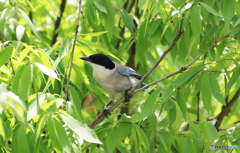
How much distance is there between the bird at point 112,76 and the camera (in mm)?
3342

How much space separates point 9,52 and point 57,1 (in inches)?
121

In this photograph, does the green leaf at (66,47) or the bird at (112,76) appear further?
the bird at (112,76)

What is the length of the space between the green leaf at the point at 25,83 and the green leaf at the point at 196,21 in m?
1.06

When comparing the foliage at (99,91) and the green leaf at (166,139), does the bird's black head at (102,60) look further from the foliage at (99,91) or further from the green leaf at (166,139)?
the green leaf at (166,139)

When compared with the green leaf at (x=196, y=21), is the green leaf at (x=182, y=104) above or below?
below

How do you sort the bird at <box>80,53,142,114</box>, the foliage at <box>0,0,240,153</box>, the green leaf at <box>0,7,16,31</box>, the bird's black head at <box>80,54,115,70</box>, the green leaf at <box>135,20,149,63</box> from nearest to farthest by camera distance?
the foliage at <box>0,0,240,153</box> < the green leaf at <box>0,7,16,31</box> < the green leaf at <box>135,20,149,63</box> < the bird's black head at <box>80,54,115,70</box> < the bird at <box>80,53,142,114</box>

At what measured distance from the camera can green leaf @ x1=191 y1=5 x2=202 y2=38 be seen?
1.90 meters

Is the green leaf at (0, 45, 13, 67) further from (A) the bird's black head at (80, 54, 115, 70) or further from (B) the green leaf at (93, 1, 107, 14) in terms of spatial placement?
(A) the bird's black head at (80, 54, 115, 70)

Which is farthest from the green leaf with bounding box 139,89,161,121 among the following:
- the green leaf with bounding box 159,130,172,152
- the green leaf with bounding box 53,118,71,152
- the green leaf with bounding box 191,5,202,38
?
the green leaf with bounding box 53,118,71,152

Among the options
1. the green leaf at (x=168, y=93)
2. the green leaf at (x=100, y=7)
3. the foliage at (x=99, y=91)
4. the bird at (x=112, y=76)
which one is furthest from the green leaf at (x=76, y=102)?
the bird at (x=112, y=76)

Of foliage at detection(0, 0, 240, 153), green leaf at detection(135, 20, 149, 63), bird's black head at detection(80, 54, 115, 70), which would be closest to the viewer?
foliage at detection(0, 0, 240, 153)

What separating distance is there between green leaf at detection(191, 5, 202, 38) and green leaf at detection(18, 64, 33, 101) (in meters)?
1.06

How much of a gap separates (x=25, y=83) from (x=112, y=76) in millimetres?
1842

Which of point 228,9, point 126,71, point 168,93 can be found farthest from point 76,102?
point 126,71
